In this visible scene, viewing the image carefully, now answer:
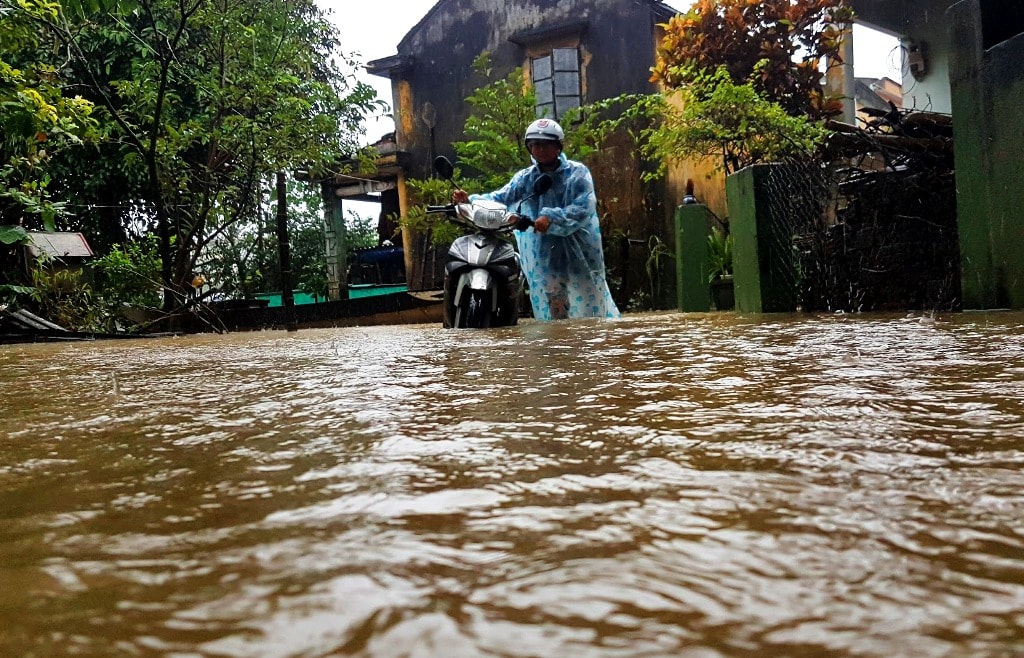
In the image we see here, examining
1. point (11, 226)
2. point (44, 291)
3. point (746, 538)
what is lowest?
point (746, 538)

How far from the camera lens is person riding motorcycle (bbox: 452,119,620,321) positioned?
5539 mm

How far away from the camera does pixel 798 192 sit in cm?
552

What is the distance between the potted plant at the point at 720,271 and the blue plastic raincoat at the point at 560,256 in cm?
250

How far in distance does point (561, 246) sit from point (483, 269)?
77 cm

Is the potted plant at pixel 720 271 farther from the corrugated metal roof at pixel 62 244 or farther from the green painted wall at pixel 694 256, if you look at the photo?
the corrugated metal roof at pixel 62 244

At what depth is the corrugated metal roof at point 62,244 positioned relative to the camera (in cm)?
893

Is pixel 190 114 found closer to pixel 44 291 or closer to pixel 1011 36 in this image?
pixel 44 291

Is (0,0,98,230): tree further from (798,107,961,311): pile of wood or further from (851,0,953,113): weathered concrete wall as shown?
(851,0,953,113): weathered concrete wall

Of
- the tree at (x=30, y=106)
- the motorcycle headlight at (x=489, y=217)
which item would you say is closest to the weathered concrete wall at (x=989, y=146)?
the motorcycle headlight at (x=489, y=217)

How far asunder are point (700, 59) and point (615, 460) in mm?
9413

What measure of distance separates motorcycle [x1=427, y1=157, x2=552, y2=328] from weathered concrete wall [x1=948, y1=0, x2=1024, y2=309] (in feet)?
7.71

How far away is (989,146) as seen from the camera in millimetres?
4098

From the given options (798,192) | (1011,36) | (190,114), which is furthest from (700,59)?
(190,114)

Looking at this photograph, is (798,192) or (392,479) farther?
(798,192)
